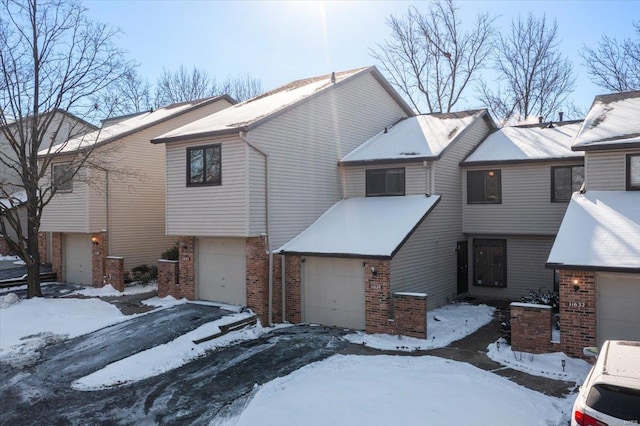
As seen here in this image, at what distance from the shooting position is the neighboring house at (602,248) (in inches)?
403

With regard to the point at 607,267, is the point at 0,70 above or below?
above

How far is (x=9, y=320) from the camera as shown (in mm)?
14164

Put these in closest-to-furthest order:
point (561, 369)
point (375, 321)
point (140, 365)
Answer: point (561, 369) → point (140, 365) → point (375, 321)

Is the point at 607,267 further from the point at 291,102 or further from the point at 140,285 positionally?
the point at 140,285

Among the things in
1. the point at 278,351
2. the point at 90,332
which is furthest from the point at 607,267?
the point at 90,332

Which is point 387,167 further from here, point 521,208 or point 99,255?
point 99,255

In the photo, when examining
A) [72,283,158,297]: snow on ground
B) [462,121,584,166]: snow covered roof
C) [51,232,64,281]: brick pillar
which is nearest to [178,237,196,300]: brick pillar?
[72,283,158,297]: snow on ground

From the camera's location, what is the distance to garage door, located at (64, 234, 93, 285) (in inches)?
778

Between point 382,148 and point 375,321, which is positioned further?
point 382,148

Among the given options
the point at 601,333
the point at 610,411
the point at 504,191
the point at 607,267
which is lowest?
the point at 601,333

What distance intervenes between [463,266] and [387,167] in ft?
16.5

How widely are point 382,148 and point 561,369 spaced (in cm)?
992

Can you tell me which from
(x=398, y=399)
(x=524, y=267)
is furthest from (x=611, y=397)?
(x=524, y=267)

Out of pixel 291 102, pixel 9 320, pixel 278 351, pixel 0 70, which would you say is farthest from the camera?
pixel 0 70
